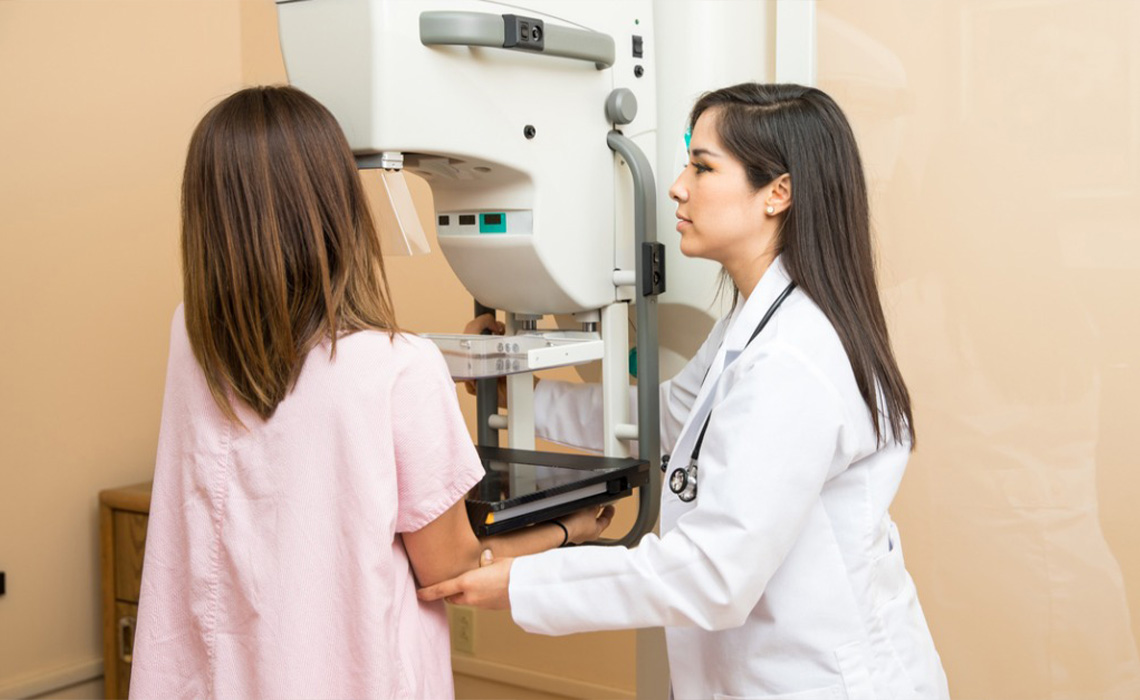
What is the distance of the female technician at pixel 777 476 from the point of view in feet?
3.97

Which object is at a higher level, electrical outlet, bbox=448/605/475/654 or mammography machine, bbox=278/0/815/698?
mammography machine, bbox=278/0/815/698

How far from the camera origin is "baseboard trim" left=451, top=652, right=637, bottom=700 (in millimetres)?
2689

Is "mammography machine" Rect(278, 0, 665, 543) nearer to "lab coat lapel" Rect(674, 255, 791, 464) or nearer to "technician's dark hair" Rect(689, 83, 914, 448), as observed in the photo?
"lab coat lapel" Rect(674, 255, 791, 464)

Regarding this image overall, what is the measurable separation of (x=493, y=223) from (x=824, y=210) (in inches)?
19.0

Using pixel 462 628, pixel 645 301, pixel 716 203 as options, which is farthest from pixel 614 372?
pixel 462 628

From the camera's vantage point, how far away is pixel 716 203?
1411mm

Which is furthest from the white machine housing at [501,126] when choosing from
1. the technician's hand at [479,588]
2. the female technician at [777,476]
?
the technician's hand at [479,588]

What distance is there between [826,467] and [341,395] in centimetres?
51

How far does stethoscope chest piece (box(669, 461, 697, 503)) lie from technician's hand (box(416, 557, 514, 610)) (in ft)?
→ 0.69

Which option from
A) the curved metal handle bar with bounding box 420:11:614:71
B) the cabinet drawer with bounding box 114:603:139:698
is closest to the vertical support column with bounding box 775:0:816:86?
the curved metal handle bar with bounding box 420:11:614:71

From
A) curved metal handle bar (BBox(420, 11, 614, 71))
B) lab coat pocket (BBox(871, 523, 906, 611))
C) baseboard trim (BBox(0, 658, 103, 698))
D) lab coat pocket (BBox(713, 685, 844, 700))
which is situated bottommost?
baseboard trim (BBox(0, 658, 103, 698))

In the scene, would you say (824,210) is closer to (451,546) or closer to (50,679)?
(451,546)

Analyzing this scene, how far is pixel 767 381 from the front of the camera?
4.01 ft

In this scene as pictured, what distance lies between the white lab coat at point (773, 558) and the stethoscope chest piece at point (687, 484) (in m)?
0.03
